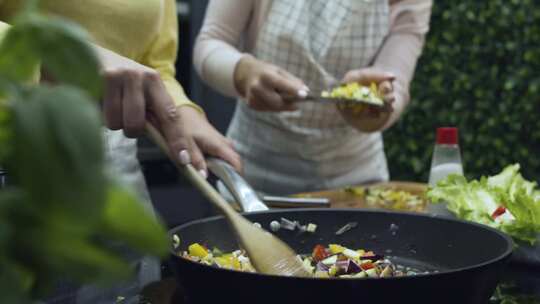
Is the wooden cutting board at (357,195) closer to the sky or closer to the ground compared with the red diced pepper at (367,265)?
closer to the ground

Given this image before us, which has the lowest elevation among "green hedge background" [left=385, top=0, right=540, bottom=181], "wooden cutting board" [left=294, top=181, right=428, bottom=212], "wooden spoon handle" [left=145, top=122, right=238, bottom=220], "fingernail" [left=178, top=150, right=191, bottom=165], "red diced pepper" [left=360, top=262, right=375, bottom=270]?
"green hedge background" [left=385, top=0, right=540, bottom=181]

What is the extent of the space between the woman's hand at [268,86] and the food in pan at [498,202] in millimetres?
470

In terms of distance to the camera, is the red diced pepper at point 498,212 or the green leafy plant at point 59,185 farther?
the red diced pepper at point 498,212

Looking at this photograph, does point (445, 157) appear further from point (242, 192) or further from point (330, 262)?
point (330, 262)

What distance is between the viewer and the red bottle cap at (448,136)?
1.75m

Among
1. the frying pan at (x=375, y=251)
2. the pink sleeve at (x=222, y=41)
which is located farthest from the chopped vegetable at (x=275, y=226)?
the pink sleeve at (x=222, y=41)

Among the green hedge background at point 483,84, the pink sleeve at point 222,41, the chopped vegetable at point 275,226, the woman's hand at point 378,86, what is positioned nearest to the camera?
the chopped vegetable at point 275,226

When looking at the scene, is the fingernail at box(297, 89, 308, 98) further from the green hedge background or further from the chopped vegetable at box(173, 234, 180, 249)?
the green hedge background

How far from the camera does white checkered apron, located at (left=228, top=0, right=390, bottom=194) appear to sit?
219 centimetres

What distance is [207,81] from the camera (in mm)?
2268

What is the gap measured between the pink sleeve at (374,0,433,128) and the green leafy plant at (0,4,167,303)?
77.2 inches

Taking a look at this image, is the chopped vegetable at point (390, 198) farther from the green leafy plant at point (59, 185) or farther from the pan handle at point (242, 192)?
the green leafy plant at point (59, 185)

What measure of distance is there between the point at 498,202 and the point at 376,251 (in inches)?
14.7

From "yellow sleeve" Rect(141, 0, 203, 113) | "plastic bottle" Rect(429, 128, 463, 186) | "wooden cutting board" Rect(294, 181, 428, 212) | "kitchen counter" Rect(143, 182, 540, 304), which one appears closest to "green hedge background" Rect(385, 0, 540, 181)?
"wooden cutting board" Rect(294, 181, 428, 212)
